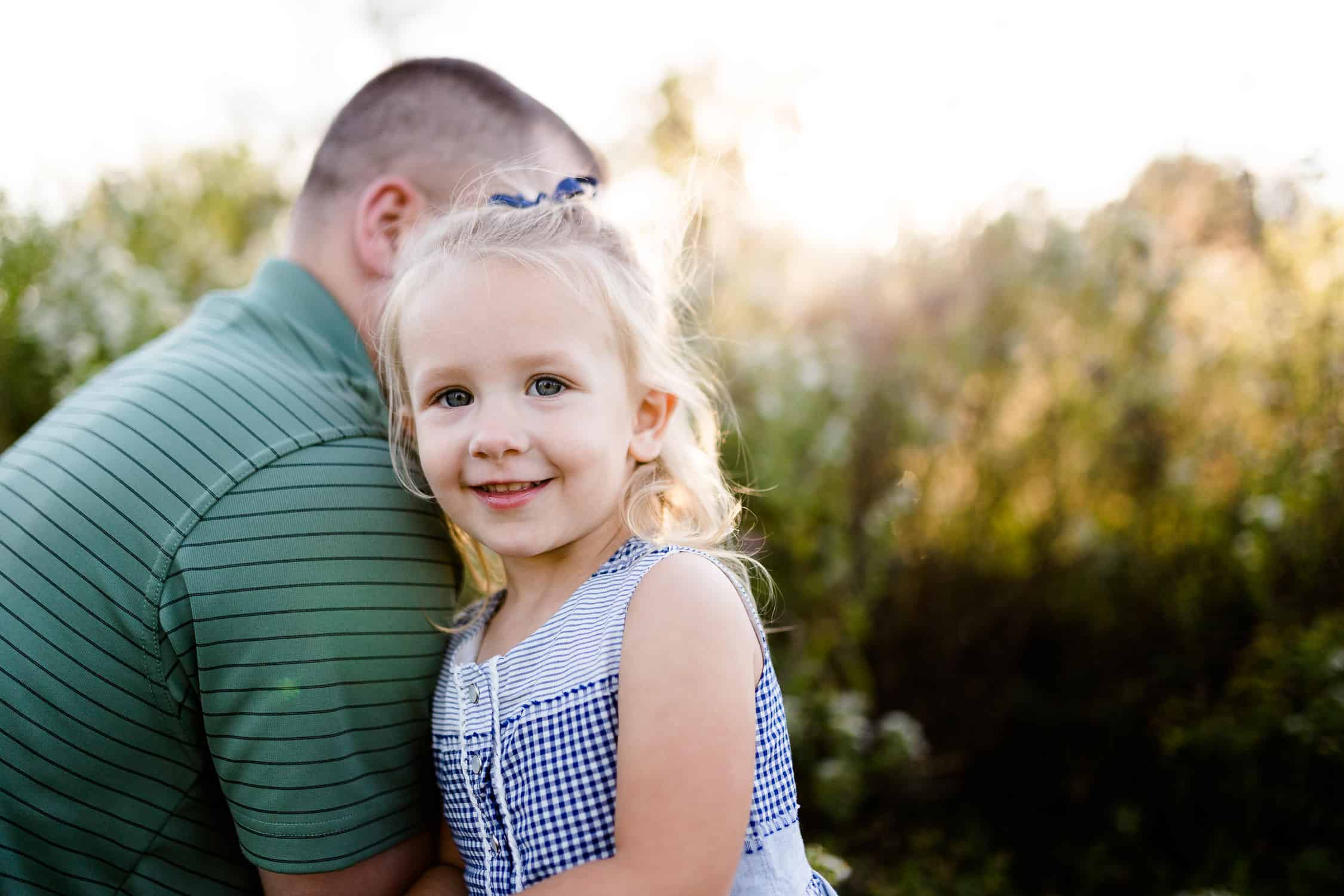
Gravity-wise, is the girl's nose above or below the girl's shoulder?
above

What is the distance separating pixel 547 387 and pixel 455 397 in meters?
0.16

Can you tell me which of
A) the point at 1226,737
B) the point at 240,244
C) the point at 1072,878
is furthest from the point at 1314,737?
the point at 240,244

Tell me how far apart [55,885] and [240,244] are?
256 inches

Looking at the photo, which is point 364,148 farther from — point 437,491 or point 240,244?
point 240,244

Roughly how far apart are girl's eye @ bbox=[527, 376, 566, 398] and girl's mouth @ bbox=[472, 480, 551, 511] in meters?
0.13

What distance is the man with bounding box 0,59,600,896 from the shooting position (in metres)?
1.40

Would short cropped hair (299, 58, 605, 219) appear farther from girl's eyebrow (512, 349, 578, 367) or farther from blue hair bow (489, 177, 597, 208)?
girl's eyebrow (512, 349, 578, 367)

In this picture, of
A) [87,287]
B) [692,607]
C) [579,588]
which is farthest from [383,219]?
[87,287]

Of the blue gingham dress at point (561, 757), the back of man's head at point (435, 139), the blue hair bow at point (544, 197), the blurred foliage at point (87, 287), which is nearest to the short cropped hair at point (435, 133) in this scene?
the back of man's head at point (435, 139)

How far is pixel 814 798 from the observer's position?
347cm

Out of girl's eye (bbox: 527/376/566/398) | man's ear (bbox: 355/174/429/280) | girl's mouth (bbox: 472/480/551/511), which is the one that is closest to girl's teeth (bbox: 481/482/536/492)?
girl's mouth (bbox: 472/480/551/511)

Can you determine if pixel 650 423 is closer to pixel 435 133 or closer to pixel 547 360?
pixel 547 360

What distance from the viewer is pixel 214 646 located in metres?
1.39

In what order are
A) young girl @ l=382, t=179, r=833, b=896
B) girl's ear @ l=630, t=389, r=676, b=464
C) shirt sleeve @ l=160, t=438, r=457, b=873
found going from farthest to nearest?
1. girl's ear @ l=630, t=389, r=676, b=464
2. shirt sleeve @ l=160, t=438, r=457, b=873
3. young girl @ l=382, t=179, r=833, b=896
